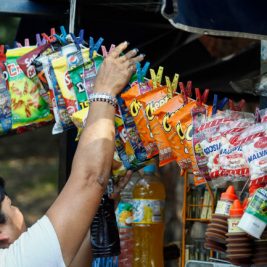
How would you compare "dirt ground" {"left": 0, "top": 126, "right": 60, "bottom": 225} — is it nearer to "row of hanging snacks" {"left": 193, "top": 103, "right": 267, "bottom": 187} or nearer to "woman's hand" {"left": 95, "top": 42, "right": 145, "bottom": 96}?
"woman's hand" {"left": 95, "top": 42, "right": 145, "bottom": 96}

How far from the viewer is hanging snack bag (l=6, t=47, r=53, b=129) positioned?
3352mm

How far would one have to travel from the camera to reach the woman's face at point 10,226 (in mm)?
2652

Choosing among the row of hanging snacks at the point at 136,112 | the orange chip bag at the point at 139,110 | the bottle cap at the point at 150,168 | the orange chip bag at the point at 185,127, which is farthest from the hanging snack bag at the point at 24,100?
the bottle cap at the point at 150,168

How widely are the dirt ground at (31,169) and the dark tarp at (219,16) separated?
4716mm

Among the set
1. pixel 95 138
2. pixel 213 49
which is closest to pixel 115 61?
pixel 95 138

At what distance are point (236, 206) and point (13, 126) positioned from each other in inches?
52.3

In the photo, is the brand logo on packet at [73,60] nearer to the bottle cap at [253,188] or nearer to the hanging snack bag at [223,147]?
the hanging snack bag at [223,147]

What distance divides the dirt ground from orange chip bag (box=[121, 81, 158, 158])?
4.25 metres

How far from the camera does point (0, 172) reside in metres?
7.66

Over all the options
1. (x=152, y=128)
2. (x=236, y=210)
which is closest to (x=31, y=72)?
(x=152, y=128)

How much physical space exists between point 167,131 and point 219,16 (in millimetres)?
502

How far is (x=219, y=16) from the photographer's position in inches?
98.7

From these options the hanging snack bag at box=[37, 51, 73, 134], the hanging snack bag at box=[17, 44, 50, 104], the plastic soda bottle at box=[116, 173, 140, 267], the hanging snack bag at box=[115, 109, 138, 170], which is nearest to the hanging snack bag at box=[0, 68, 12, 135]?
the hanging snack bag at box=[17, 44, 50, 104]

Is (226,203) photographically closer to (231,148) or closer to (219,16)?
(231,148)
